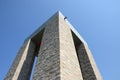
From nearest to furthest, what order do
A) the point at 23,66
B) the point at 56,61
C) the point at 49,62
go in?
the point at 56,61 < the point at 49,62 < the point at 23,66

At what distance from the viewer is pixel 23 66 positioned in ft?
23.6

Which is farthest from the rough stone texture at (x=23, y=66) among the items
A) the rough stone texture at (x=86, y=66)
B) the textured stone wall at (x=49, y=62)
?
the rough stone texture at (x=86, y=66)

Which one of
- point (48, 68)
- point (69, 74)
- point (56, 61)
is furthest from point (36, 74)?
point (69, 74)

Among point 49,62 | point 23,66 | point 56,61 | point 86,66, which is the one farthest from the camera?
point 86,66

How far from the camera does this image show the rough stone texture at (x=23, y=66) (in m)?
6.66

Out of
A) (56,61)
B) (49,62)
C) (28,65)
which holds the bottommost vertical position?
(56,61)

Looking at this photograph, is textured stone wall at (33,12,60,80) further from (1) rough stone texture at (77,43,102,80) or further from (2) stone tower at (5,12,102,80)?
(1) rough stone texture at (77,43,102,80)

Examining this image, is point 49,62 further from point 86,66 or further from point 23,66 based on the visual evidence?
point 86,66

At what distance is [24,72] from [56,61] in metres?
3.24

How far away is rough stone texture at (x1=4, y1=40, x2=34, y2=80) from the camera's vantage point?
21.8 ft

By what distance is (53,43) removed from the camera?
5.41 metres

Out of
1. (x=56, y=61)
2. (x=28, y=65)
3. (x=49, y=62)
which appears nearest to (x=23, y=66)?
(x=28, y=65)

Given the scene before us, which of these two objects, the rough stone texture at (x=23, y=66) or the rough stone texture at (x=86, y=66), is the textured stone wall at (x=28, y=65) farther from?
the rough stone texture at (x=86, y=66)

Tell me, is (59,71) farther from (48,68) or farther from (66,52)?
(66,52)
